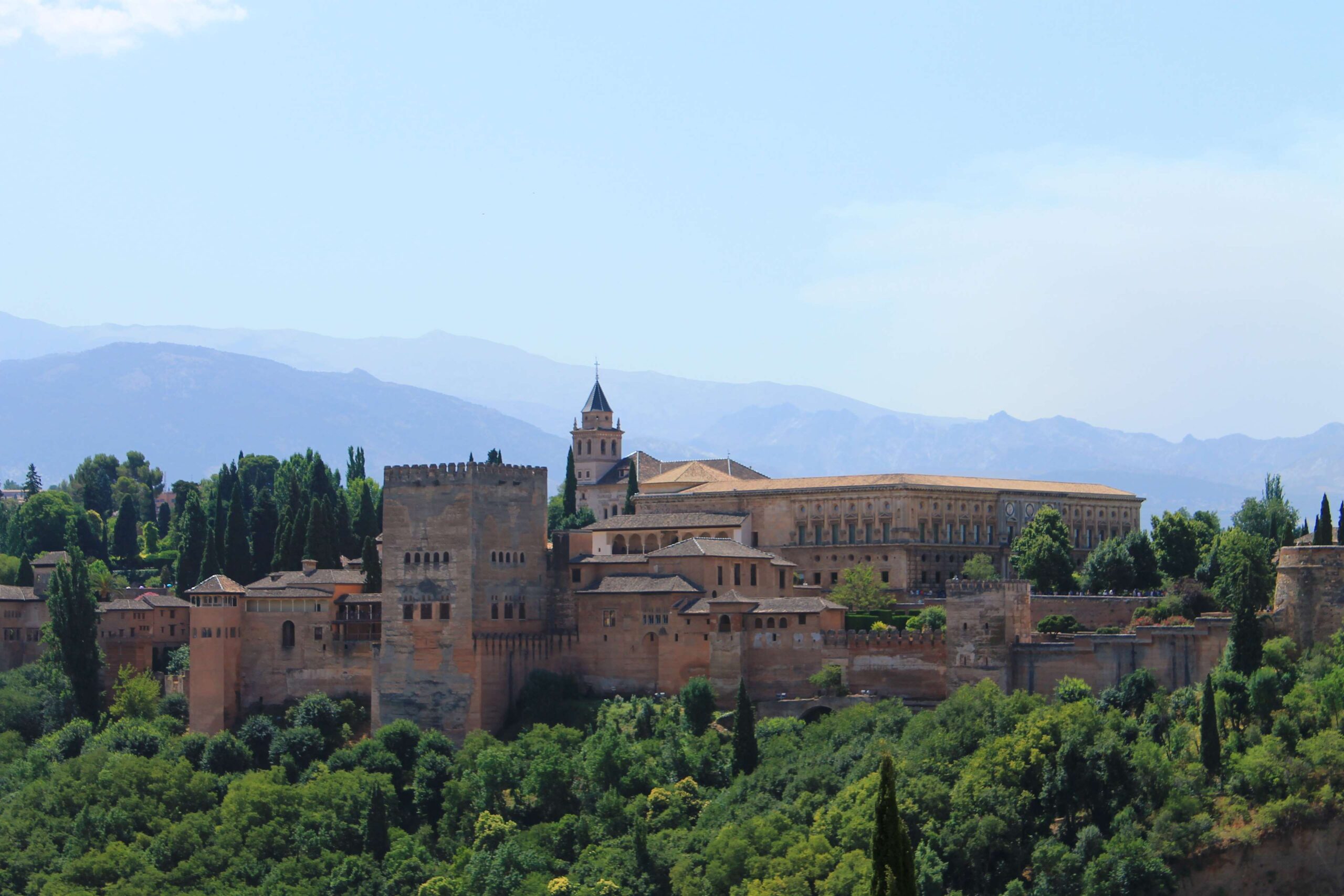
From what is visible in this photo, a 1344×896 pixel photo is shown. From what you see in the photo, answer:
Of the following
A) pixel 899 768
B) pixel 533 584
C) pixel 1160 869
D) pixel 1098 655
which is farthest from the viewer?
pixel 533 584

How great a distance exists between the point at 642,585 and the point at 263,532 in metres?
26.3

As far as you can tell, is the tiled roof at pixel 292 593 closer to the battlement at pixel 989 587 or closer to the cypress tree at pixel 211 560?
the cypress tree at pixel 211 560

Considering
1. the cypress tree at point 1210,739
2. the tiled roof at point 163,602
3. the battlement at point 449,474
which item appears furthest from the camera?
the tiled roof at point 163,602

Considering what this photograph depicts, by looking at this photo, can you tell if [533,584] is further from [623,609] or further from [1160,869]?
[1160,869]

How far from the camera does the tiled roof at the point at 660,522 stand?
8388cm

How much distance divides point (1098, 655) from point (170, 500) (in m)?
115

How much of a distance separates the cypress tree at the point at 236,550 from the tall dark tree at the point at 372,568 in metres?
11.0

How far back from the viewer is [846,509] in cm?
9856

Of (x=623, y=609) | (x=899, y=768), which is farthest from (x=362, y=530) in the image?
(x=899, y=768)

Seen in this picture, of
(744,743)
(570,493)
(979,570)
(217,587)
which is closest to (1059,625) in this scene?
(744,743)

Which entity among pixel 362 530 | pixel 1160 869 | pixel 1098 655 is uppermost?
pixel 362 530

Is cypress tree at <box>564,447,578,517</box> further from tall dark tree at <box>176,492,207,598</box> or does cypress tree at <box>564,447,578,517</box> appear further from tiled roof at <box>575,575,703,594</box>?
tiled roof at <box>575,575,703,594</box>

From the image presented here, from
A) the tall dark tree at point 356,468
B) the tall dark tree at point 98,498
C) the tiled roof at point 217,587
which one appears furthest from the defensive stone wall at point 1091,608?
the tall dark tree at point 98,498

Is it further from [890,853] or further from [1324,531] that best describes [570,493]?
[890,853]
